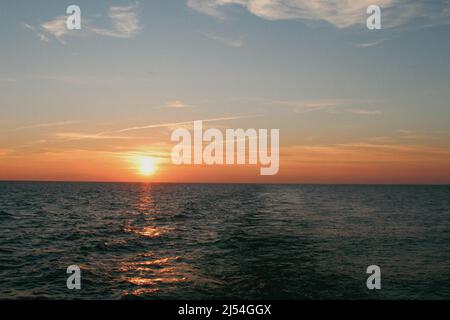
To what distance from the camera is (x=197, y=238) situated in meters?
33.4

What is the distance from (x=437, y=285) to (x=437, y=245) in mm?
13356

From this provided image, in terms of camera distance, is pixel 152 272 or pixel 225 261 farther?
pixel 225 261

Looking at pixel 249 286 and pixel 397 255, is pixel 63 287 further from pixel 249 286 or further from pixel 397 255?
pixel 397 255

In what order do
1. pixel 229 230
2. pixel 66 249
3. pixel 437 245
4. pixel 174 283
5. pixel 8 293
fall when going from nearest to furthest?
pixel 8 293, pixel 174 283, pixel 66 249, pixel 437 245, pixel 229 230

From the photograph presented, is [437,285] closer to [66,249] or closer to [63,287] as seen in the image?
[63,287]

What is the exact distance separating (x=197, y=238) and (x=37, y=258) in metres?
13.4

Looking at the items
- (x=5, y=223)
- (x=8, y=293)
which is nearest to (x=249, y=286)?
(x=8, y=293)

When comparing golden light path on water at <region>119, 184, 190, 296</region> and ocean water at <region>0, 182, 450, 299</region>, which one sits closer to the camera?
ocean water at <region>0, 182, 450, 299</region>

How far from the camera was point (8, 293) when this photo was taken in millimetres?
17438

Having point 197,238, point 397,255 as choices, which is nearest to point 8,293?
Result: point 197,238

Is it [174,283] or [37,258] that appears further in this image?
[37,258]

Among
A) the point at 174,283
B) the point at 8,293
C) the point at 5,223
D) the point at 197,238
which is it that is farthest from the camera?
the point at 5,223

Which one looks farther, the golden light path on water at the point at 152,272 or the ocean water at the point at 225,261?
the golden light path on water at the point at 152,272
